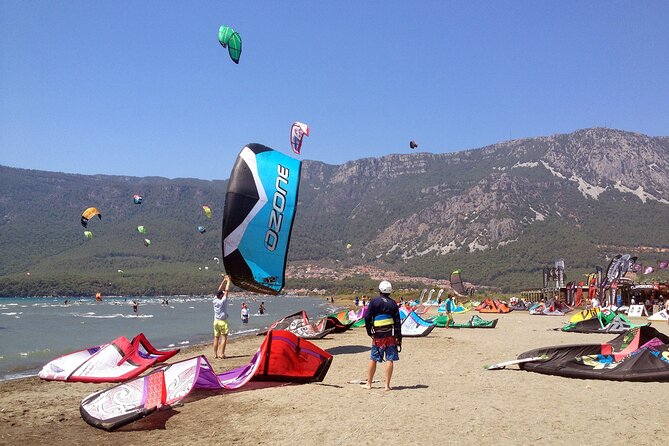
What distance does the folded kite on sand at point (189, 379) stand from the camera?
6.94 metres

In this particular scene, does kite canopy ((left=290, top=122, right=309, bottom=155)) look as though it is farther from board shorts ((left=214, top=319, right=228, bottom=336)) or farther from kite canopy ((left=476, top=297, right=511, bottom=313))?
kite canopy ((left=476, top=297, right=511, bottom=313))

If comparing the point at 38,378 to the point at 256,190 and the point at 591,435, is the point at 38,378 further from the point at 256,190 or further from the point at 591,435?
the point at 591,435

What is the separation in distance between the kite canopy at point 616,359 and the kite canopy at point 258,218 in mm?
5336

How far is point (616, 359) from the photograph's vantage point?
9633 millimetres

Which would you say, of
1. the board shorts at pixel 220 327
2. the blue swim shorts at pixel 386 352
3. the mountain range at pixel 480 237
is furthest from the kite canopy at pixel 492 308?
the mountain range at pixel 480 237

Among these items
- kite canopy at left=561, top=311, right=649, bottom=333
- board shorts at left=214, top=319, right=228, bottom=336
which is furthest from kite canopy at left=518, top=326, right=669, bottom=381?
kite canopy at left=561, top=311, right=649, bottom=333

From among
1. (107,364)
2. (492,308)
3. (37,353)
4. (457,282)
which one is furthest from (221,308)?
(457,282)

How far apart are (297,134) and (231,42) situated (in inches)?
168

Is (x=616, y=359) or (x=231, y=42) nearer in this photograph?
(x=616, y=359)

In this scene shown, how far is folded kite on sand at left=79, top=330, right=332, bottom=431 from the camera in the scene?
694 centimetres

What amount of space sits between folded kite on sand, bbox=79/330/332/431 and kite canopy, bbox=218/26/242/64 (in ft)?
36.3

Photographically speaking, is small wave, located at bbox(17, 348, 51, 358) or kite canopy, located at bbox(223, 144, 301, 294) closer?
kite canopy, located at bbox(223, 144, 301, 294)

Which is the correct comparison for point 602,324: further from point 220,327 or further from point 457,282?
point 457,282

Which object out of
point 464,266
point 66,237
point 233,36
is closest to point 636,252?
point 464,266
